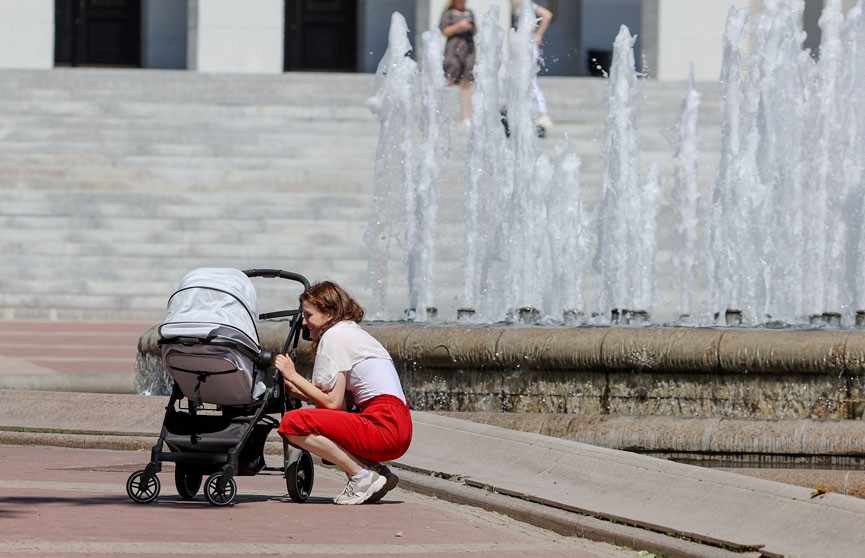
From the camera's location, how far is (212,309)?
24.5ft

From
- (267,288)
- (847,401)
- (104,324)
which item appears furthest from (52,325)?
(847,401)

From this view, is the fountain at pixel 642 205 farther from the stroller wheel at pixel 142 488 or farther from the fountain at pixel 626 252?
the stroller wheel at pixel 142 488

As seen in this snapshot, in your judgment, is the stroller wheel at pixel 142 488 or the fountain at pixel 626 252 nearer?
the stroller wheel at pixel 142 488

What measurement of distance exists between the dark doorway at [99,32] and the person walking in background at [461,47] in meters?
12.4

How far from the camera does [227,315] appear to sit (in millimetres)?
7480

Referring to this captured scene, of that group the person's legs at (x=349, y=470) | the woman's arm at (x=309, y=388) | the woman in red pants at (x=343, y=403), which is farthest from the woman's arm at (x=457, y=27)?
the person's legs at (x=349, y=470)

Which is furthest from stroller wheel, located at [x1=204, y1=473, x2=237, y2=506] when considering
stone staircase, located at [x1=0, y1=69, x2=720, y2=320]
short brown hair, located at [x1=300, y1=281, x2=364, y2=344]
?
stone staircase, located at [x1=0, y1=69, x2=720, y2=320]

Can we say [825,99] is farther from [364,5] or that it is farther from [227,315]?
[364,5]

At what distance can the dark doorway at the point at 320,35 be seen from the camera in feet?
115

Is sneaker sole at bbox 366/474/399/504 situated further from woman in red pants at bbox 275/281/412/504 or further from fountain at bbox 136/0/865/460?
fountain at bbox 136/0/865/460

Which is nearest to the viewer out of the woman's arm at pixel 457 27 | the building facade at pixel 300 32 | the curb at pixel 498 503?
the curb at pixel 498 503

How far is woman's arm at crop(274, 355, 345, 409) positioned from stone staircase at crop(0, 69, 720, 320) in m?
12.1

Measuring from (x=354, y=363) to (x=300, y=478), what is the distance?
1.75 feet

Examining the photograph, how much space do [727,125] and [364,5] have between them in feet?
51.2
